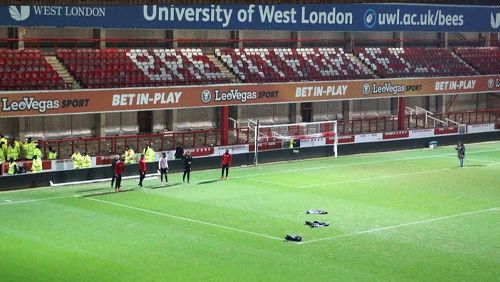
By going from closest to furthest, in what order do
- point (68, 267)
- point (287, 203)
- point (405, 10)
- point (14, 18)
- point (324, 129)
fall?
point (68, 267)
point (287, 203)
point (14, 18)
point (324, 129)
point (405, 10)

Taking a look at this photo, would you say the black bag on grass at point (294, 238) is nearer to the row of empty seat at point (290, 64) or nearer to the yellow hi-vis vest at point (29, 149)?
the yellow hi-vis vest at point (29, 149)

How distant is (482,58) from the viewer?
65.9 meters

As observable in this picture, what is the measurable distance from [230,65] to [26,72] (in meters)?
13.2

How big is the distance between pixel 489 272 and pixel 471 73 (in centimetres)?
3912

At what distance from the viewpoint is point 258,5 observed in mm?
50375

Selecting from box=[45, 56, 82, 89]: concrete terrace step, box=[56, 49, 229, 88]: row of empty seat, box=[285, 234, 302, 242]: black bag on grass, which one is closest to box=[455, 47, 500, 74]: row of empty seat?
box=[56, 49, 229, 88]: row of empty seat

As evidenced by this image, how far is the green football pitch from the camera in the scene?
84.7ft

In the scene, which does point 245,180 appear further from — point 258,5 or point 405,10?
point 405,10

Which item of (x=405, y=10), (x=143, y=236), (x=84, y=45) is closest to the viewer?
(x=143, y=236)

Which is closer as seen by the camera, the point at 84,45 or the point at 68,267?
the point at 68,267

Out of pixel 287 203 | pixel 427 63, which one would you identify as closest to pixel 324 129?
pixel 427 63

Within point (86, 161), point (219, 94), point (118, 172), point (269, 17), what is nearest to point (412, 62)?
point (269, 17)

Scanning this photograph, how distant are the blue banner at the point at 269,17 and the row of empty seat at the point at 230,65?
7.94ft

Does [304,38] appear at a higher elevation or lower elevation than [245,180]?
higher
